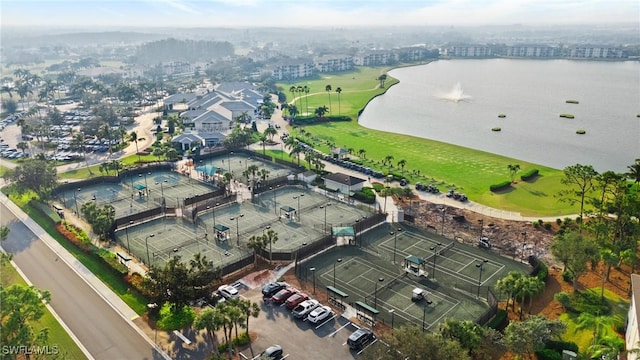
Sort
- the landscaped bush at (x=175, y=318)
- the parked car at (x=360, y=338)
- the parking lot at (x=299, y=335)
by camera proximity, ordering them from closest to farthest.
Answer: the parking lot at (x=299, y=335), the parked car at (x=360, y=338), the landscaped bush at (x=175, y=318)

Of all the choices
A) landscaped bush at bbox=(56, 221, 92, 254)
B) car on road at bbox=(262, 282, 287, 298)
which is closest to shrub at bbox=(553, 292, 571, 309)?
car on road at bbox=(262, 282, 287, 298)

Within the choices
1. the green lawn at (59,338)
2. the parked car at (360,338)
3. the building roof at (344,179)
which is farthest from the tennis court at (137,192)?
the parked car at (360,338)

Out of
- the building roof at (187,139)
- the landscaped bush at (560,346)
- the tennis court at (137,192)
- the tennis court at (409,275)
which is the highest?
the building roof at (187,139)

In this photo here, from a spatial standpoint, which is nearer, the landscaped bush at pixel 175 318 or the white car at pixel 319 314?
the landscaped bush at pixel 175 318

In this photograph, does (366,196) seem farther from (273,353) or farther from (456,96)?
(456,96)

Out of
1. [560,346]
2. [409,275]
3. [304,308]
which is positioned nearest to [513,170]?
[409,275]

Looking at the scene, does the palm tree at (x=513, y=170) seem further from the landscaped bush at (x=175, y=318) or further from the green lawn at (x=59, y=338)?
the green lawn at (x=59, y=338)
